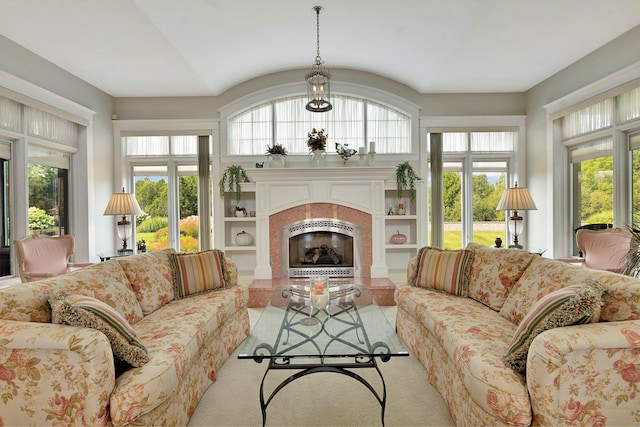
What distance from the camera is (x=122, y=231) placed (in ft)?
15.2

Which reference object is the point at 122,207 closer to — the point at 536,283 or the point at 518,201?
the point at 536,283

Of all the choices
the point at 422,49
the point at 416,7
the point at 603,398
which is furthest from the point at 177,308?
the point at 422,49

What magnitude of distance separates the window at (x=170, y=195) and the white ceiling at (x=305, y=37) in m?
0.86

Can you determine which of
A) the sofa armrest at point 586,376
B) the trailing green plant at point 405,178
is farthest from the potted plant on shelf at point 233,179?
the sofa armrest at point 586,376

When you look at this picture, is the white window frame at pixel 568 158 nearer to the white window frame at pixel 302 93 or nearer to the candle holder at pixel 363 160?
the white window frame at pixel 302 93

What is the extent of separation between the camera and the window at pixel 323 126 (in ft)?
17.4

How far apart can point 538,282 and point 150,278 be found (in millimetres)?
2718

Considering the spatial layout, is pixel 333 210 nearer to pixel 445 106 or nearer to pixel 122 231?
pixel 445 106

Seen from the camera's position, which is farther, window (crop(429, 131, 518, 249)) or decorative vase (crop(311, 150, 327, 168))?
window (crop(429, 131, 518, 249))

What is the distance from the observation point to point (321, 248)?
5164 mm

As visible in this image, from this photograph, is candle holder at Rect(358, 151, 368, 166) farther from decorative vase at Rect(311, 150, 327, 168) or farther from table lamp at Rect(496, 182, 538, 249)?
table lamp at Rect(496, 182, 538, 249)

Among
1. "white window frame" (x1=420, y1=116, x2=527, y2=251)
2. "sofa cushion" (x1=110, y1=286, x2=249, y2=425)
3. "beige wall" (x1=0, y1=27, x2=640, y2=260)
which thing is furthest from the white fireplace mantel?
"sofa cushion" (x1=110, y1=286, x2=249, y2=425)

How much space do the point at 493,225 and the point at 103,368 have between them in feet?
17.4

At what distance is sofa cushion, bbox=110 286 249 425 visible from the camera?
59.5 inches
